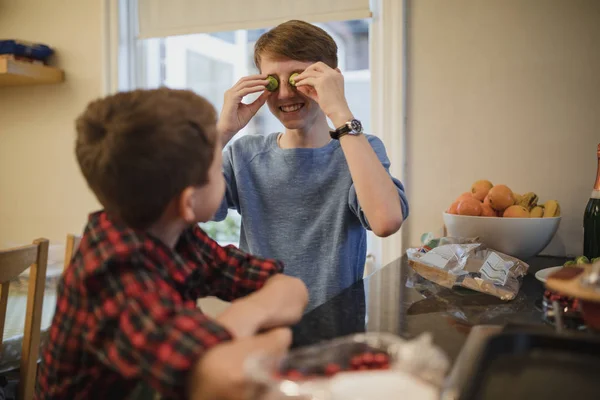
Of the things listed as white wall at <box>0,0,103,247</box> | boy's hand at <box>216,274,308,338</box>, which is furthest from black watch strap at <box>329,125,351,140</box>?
white wall at <box>0,0,103,247</box>

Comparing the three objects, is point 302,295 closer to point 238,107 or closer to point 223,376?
point 223,376

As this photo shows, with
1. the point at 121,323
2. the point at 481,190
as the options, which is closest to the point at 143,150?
the point at 121,323

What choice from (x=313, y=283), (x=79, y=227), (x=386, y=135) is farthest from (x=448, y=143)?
(x=79, y=227)

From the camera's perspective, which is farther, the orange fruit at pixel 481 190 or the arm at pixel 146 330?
the orange fruit at pixel 481 190

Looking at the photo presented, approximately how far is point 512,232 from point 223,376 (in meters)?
1.01

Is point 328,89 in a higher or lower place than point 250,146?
higher

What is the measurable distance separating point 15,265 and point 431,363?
1172 mm

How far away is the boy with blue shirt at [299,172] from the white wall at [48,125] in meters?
1.33

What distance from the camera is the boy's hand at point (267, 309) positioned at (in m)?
0.63

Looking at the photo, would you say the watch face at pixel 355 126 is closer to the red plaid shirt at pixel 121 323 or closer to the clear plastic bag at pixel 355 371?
the red plaid shirt at pixel 121 323

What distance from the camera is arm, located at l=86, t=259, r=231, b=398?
503mm

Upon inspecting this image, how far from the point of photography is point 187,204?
0.64m

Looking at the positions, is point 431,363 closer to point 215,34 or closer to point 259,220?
point 259,220

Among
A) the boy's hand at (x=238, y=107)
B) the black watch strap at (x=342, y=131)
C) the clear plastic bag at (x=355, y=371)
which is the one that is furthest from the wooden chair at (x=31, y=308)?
the clear plastic bag at (x=355, y=371)
